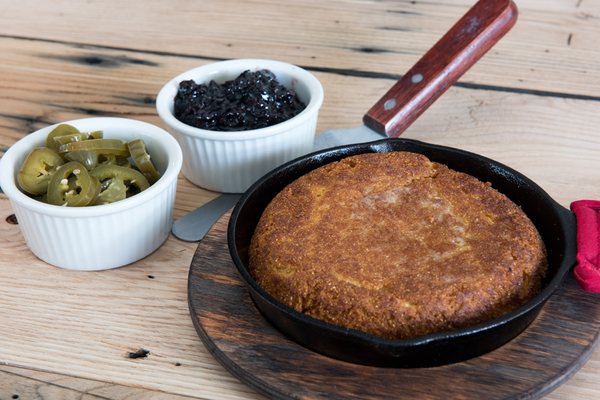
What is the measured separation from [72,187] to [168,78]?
109cm

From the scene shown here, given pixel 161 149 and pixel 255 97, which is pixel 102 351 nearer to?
pixel 161 149

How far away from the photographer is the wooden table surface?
177 cm

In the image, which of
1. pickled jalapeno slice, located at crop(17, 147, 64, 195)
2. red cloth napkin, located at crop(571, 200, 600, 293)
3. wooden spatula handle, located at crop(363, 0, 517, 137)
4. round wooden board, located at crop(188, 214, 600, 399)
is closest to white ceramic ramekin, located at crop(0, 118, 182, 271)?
pickled jalapeno slice, located at crop(17, 147, 64, 195)

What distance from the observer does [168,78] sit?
117 inches

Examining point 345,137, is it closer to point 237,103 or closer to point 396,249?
point 237,103

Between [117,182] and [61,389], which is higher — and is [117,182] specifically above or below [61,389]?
above

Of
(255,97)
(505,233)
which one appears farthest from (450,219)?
(255,97)

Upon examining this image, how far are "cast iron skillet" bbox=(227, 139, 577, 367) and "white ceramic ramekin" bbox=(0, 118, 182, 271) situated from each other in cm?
25

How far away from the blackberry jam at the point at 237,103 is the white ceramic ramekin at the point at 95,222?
163mm

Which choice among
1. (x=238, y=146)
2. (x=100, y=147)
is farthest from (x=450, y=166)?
(x=100, y=147)

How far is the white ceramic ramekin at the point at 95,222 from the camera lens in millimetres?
1923

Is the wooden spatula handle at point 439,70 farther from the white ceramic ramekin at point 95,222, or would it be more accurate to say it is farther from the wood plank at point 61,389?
the wood plank at point 61,389

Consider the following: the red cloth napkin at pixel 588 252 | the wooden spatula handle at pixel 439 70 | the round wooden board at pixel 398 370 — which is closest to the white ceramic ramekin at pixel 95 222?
the round wooden board at pixel 398 370

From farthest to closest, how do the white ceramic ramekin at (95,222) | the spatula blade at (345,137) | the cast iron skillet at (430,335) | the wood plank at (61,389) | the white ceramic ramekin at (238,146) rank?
the spatula blade at (345,137) → the white ceramic ramekin at (238,146) → the white ceramic ramekin at (95,222) → the wood plank at (61,389) → the cast iron skillet at (430,335)
